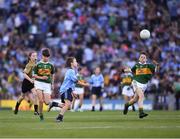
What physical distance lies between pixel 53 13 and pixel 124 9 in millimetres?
4427

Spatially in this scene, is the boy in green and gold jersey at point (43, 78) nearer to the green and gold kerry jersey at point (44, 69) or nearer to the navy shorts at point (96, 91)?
the green and gold kerry jersey at point (44, 69)

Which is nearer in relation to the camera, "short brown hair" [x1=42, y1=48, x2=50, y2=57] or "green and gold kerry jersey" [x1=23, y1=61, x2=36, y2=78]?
"short brown hair" [x1=42, y1=48, x2=50, y2=57]

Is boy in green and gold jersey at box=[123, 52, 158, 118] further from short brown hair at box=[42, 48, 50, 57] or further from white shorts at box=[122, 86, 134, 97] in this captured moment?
white shorts at box=[122, 86, 134, 97]

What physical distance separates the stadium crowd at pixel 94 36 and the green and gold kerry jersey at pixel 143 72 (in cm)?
1439

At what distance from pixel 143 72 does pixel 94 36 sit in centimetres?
1840

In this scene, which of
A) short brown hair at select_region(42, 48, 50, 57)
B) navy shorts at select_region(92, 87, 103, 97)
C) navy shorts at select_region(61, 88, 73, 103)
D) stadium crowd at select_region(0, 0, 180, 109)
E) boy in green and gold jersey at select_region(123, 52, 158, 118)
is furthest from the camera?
stadium crowd at select_region(0, 0, 180, 109)

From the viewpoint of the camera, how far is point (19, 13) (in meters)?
49.3

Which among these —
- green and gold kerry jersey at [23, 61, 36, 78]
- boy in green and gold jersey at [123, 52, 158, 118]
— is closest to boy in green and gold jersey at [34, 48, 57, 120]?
green and gold kerry jersey at [23, 61, 36, 78]

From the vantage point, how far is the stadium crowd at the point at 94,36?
148 feet

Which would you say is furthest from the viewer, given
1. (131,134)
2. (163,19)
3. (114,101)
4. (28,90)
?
(163,19)

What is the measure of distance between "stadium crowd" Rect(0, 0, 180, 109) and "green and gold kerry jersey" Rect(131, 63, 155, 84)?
567 inches

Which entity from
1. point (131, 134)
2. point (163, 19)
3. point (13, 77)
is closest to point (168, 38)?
point (163, 19)

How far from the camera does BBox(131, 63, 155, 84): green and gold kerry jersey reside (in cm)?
2916

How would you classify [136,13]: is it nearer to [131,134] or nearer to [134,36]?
[134,36]
